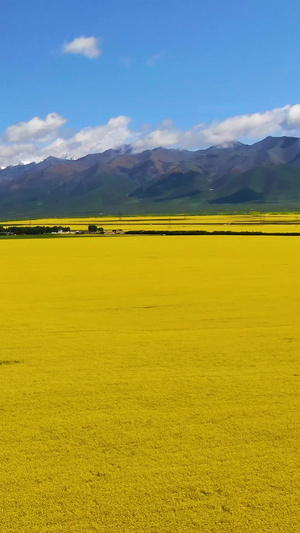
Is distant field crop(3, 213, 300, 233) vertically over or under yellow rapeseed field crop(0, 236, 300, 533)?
over

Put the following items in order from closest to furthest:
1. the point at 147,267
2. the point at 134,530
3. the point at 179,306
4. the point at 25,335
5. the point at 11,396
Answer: the point at 134,530
the point at 11,396
the point at 25,335
the point at 179,306
the point at 147,267

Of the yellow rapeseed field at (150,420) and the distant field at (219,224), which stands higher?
the distant field at (219,224)

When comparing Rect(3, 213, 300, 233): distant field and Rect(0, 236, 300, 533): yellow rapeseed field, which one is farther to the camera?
Rect(3, 213, 300, 233): distant field

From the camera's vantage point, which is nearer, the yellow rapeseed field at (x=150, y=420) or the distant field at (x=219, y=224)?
the yellow rapeseed field at (x=150, y=420)

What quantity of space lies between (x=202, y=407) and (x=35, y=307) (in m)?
12.2

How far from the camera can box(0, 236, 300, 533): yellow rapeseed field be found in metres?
6.12

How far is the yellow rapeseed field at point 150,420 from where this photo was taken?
612cm

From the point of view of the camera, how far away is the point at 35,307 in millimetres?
19672

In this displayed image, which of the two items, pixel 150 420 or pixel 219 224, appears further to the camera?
pixel 219 224

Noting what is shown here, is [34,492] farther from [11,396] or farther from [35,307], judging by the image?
[35,307]

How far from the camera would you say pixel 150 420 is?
847 centimetres

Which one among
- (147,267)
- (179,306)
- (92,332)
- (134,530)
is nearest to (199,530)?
(134,530)

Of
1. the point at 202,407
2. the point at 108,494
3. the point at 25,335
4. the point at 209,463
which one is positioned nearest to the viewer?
the point at 108,494

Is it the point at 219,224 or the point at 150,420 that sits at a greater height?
the point at 219,224
